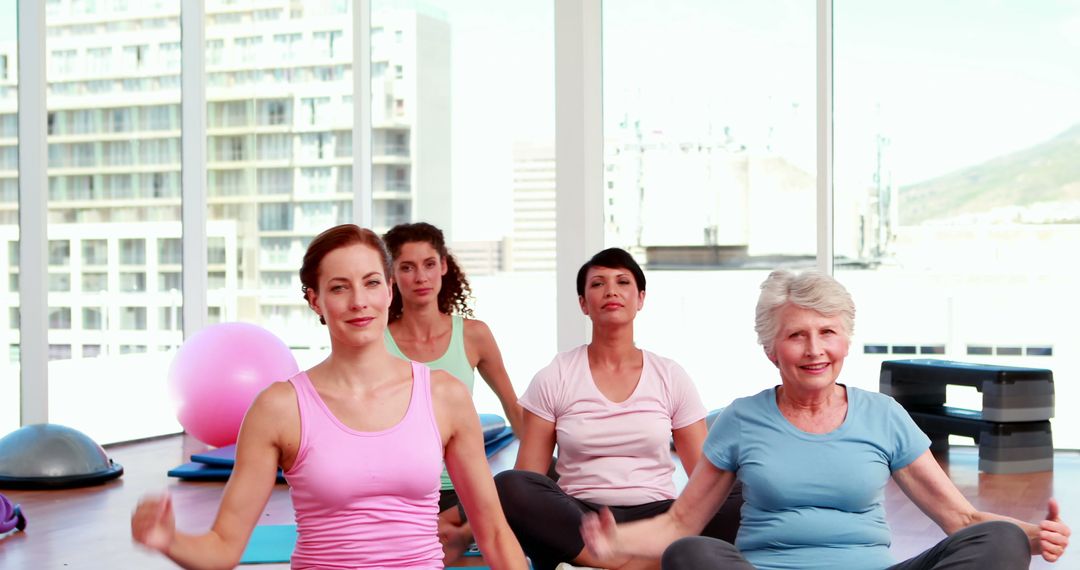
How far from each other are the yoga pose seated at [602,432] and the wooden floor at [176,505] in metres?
0.87

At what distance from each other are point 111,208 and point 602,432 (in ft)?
12.9

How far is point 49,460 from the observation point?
16.3 feet

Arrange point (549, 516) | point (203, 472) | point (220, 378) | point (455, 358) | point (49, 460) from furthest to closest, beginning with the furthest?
point (220, 378), point (203, 472), point (49, 460), point (455, 358), point (549, 516)

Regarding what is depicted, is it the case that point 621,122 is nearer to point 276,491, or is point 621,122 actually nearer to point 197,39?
point 197,39

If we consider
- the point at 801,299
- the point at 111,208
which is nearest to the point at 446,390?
the point at 801,299

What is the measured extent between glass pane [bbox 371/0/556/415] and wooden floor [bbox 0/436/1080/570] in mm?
1131

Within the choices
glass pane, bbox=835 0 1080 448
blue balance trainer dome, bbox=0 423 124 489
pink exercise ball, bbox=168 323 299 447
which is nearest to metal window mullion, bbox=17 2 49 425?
blue balance trainer dome, bbox=0 423 124 489

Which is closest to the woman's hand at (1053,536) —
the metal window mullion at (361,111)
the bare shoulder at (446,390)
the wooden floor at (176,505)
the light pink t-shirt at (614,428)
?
the bare shoulder at (446,390)

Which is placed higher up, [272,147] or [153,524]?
[272,147]

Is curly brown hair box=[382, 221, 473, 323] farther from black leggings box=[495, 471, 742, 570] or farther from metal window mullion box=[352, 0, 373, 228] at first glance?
metal window mullion box=[352, 0, 373, 228]

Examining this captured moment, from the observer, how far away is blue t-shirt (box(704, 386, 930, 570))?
7.30ft

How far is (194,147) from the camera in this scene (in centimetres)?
650

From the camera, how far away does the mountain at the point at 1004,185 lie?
5695 mm

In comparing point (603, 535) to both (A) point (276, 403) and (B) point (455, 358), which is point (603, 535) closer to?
(A) point (276, 403)
